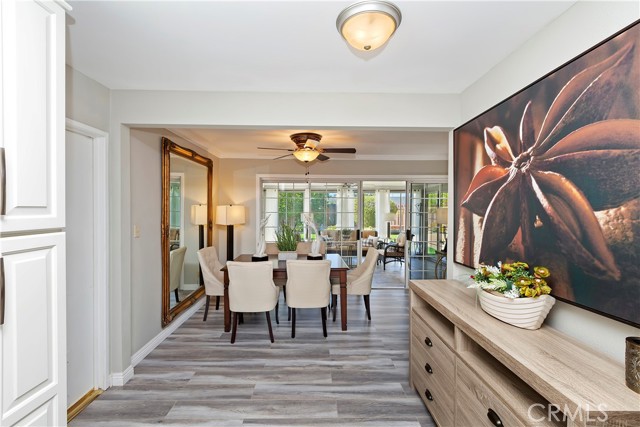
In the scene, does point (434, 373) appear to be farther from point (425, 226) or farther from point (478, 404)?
point (425, 226)

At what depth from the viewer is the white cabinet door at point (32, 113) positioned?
1077 mm

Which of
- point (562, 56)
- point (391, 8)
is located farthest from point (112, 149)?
point (562, 56)

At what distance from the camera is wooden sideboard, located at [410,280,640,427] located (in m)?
0.91

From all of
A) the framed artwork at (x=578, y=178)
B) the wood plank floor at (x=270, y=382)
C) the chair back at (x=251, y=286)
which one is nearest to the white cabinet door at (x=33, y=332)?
the wood plank floor at (x=270, y=382)

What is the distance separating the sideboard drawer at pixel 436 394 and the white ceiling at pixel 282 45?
1955 millimetres

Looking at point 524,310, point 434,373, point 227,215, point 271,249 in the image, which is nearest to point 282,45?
point 524,310

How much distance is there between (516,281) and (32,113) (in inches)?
88.0

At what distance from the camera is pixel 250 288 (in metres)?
3.21

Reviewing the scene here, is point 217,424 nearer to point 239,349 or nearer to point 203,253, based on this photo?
point 239,349

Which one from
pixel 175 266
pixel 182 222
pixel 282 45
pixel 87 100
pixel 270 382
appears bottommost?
pixel 270 382

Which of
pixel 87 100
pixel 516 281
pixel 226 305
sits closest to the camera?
pixel 516 281

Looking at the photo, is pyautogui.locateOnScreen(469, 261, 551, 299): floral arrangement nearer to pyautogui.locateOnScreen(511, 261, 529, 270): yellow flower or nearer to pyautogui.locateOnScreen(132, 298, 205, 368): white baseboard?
pyautogui.locateOnScreen(511, 261, 529, 270): yellow flower

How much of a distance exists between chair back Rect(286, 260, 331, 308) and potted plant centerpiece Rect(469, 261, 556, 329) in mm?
1969

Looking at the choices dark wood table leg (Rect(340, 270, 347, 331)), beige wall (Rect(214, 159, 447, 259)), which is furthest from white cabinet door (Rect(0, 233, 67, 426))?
beige wall (Rect(214, 159, 447, 259))
